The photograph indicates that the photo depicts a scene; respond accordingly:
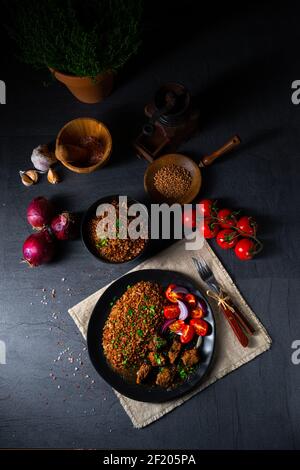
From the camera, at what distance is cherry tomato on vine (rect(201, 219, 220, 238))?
54.4 inches

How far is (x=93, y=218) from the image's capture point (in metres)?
1.38

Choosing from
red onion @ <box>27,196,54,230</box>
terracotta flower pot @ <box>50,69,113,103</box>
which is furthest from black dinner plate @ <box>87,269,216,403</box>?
terracotta flower pot @ <box>50,69,113,103</box>

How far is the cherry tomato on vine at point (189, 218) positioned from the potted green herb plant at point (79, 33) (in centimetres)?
45

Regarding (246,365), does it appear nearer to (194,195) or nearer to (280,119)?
(194,195)

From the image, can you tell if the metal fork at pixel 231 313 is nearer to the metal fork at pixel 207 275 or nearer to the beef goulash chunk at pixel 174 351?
the metal fork at pixel 207 275

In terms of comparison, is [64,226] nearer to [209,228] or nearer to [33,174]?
[33,174]

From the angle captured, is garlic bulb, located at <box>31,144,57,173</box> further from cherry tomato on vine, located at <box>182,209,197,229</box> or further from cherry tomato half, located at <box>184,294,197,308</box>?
cherry tomato half, located at <box>184,294,197,308</box>

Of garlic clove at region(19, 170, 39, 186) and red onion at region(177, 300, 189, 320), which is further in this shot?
garlic clove at region(19, 170, 39, 186)

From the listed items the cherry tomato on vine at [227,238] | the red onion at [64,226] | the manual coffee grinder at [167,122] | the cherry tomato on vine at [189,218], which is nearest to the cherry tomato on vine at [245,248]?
the cherry tomato on vine at [227,238]

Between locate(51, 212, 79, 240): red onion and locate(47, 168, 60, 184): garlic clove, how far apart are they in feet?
0.43

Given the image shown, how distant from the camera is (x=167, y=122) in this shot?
4.47 ft

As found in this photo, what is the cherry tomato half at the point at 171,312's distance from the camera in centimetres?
133

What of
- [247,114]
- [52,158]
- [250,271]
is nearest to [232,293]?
[250,271]

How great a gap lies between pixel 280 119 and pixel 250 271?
19.2 inches
